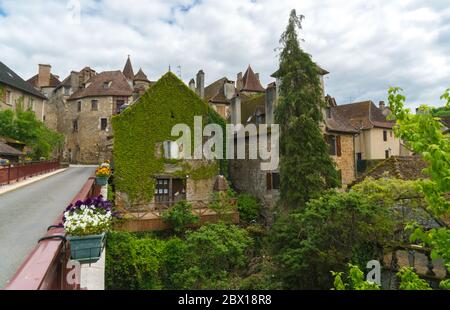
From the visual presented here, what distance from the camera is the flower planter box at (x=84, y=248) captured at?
3.86 metres

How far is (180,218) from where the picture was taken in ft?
53.6

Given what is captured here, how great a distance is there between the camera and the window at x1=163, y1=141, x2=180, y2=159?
2078cm

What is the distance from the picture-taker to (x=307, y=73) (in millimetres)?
15180

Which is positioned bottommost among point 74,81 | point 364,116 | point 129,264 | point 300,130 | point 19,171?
point 129,264

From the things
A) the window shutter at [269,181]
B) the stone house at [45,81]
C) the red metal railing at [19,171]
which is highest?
the stone house at [45,81]

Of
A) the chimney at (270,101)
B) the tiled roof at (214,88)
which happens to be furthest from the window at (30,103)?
the chimney at (270,101)

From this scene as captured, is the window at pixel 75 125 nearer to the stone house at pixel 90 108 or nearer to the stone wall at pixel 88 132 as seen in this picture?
the stone house at pixel 90 108

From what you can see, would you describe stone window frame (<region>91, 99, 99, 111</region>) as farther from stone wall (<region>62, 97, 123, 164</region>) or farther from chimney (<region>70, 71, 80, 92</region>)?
chimney (<region>70, 71, 80, 92</region>)

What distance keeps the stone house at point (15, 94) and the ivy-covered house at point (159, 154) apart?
21.0 meters

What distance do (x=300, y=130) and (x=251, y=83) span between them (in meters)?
26.2

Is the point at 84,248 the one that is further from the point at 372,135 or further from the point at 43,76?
the point at 43,76

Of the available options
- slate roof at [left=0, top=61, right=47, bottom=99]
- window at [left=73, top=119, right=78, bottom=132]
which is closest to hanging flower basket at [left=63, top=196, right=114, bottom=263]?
slate roof at [left=0, top=61, right=47, bottom=99]

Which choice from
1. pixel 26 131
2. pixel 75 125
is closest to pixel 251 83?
pixel 75 125
